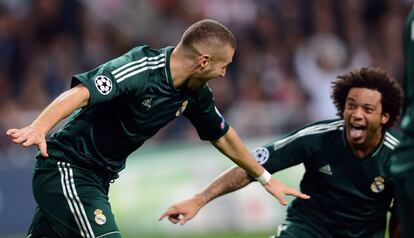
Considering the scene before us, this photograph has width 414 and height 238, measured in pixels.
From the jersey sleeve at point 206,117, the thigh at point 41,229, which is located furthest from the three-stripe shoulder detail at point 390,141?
the thigh at point 41,229

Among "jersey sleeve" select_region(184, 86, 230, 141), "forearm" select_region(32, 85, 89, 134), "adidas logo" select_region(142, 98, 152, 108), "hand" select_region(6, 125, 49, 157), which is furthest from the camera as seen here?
"jersey sleeve" select_region(184, 86, 230, 141)

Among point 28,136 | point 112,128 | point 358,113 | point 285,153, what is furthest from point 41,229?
point 358,113

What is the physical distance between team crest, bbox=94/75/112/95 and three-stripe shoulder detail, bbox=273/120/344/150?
1.54m

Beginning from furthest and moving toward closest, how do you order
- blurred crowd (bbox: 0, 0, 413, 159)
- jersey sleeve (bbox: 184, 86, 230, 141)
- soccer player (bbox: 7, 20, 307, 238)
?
blurred crowd (bbox: 0, 0, 413, 159) < jersey sleeve (bbox: 184, 86, 230, 141) < soccer player (bbox: 7, 20, 307, 238)

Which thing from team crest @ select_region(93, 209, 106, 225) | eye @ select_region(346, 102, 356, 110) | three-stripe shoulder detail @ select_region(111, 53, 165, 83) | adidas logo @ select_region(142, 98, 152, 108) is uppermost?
three-stripe shoulder detail @ select_region(111, 53, 165, 83)

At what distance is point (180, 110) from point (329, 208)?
127cm

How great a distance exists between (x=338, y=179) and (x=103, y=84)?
1888 millimetres

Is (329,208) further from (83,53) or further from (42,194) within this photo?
(83,53)

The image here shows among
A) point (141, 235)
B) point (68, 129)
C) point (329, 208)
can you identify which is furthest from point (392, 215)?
point (141, 235)

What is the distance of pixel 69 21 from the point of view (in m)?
15.1

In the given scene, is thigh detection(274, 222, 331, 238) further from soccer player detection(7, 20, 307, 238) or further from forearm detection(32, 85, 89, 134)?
forearm detection(32, 85, 89, 134)

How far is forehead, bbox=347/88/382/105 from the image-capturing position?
7199 mm

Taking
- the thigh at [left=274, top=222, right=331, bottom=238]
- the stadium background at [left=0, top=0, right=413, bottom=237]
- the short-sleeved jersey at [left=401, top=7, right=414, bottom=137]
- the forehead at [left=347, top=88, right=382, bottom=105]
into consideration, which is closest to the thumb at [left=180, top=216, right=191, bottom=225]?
the thigh at [left=274, top=222, right=331, bottom=238]

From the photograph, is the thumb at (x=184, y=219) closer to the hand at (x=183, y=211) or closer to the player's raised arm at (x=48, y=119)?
the hand at (x=183, y=211)
